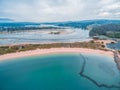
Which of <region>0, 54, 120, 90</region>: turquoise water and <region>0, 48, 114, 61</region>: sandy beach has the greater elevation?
<region>0, 48, 114, 61</region>: sandy beach

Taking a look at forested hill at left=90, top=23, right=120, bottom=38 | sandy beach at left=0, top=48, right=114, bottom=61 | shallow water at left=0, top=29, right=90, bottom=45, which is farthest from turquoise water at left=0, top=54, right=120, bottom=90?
forested hill at left=90, top=23, right=120, bottom=38

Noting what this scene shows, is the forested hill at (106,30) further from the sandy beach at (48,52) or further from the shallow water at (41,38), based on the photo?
the sandy beach at (48,52)

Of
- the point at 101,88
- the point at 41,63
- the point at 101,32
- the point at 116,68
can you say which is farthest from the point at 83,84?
the point at 101,32

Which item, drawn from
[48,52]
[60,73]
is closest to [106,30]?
[48,52]

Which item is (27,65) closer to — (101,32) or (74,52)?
(74,52)

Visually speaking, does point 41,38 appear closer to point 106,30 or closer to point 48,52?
point 48,52

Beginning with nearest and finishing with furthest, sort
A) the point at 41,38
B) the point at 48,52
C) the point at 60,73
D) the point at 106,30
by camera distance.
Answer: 1. the point at 60,73
2. the point at 48,52
3. the point at 41,38
4. the point at 106,30

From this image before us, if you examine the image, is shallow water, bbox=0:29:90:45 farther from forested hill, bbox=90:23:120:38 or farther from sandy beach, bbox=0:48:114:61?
sandy beach, bbox=0:48:114:61

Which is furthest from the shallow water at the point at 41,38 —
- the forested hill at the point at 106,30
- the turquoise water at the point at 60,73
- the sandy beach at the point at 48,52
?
the turquoise water at the point at 60,73
